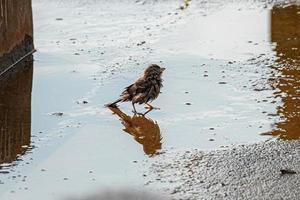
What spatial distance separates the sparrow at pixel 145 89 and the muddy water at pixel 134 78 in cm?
14

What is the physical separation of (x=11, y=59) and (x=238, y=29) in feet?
10.2

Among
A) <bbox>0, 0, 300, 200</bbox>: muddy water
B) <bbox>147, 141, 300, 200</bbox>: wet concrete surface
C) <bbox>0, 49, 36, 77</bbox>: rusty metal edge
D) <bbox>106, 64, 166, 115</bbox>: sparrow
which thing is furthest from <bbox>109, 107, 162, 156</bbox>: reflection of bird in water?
<bbox>0, 49, 36, 77</bbox>: rusty metal edge

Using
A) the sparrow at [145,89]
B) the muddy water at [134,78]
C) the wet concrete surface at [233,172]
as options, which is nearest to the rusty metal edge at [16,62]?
the muddy water at [134,78]

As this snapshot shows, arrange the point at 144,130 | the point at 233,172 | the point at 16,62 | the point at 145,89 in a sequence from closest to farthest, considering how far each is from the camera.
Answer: the point at 233,172 < the point at 144,130 < the point at 145,89 < the point at 16,62

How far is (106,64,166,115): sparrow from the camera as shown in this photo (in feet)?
28.0

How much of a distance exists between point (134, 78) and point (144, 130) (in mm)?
1552

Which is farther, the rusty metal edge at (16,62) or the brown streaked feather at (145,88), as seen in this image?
the rusty metal edge at (16,62)

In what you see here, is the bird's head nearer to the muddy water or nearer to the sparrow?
the sparrow

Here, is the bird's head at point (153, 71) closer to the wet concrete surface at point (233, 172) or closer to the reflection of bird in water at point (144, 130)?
the reflection of bird in water at point (144, 130)

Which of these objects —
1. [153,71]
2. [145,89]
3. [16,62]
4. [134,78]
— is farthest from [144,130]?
[16,62]

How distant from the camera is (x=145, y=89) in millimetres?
8633

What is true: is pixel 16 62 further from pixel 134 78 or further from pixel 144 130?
pixel 144 130

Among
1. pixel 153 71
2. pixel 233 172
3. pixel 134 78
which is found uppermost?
pixel 153 71

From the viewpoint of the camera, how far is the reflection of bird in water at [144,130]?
7.50m
